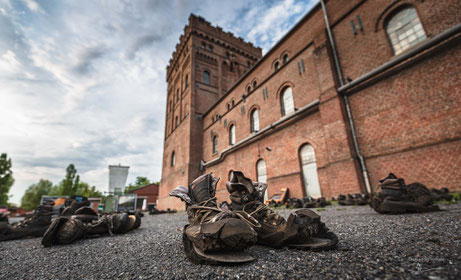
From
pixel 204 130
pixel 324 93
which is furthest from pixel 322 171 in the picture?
pixel 204 130

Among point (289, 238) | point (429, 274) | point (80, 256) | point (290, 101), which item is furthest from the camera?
point (290, 101)

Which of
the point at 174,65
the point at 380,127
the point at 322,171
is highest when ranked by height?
the point at 174,65

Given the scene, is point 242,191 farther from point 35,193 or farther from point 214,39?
point 35,193

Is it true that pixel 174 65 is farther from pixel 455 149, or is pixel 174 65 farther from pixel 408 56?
pixel 455 149

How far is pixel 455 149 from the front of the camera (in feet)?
17.9

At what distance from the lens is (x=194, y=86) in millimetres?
20344

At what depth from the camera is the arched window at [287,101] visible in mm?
10905

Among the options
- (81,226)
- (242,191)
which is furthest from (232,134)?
(242,191)

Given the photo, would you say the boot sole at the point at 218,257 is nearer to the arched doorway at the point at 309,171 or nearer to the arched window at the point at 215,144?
the arched doorway at the point at 309,171

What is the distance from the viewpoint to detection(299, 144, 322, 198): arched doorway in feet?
29.1

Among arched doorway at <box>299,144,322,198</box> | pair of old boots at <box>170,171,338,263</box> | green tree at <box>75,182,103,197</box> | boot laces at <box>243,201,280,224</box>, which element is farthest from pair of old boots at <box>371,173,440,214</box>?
green tree at <box>75,182,103,197</box>

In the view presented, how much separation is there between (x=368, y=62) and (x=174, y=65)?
24.6m

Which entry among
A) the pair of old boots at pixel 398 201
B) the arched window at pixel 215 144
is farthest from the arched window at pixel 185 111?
the pair of old boots at pixel 398 201

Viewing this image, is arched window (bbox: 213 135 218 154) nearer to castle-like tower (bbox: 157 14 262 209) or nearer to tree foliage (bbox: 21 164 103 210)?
castle-like tower (bbox: 157 14 262 209)
